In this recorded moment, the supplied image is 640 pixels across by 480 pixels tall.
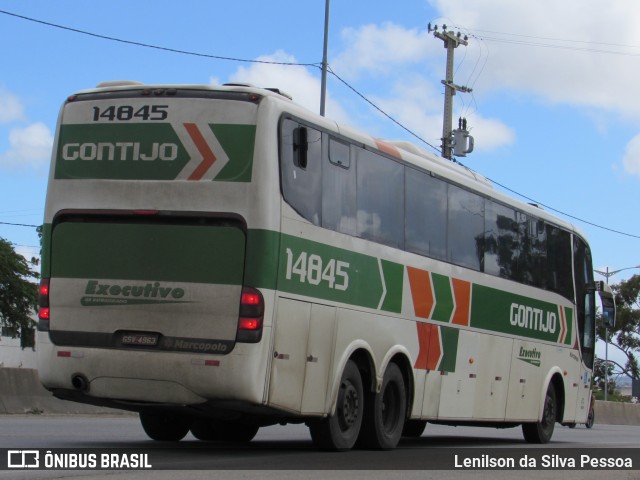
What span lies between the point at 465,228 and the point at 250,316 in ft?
19.6

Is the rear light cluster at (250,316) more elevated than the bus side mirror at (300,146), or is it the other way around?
the bus side mirror at (300,146)

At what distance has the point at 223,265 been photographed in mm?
11773

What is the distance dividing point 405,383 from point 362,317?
1.85 meters

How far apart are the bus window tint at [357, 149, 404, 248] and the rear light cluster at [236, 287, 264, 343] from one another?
2.46m

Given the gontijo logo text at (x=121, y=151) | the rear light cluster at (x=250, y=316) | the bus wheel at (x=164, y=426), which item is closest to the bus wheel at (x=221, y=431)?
the bus wheel at (x=164, y=426)

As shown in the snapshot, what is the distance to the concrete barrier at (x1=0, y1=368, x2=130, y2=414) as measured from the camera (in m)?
20.7

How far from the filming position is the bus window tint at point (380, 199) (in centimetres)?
1402

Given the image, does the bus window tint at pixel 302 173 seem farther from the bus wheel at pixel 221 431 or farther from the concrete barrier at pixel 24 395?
the concrete barrier at pixel 24 395

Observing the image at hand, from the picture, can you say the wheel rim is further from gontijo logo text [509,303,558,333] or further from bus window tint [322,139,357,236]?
Result: gontijo logo text [509,303,558,333]

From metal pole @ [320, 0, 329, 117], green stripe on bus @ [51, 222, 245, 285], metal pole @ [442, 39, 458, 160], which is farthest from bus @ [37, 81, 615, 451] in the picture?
metal pole @ [442, 39, 458, 160]

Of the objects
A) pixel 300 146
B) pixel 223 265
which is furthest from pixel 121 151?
pixel 300 146

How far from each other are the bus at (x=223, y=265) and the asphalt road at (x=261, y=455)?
475 millimetres
